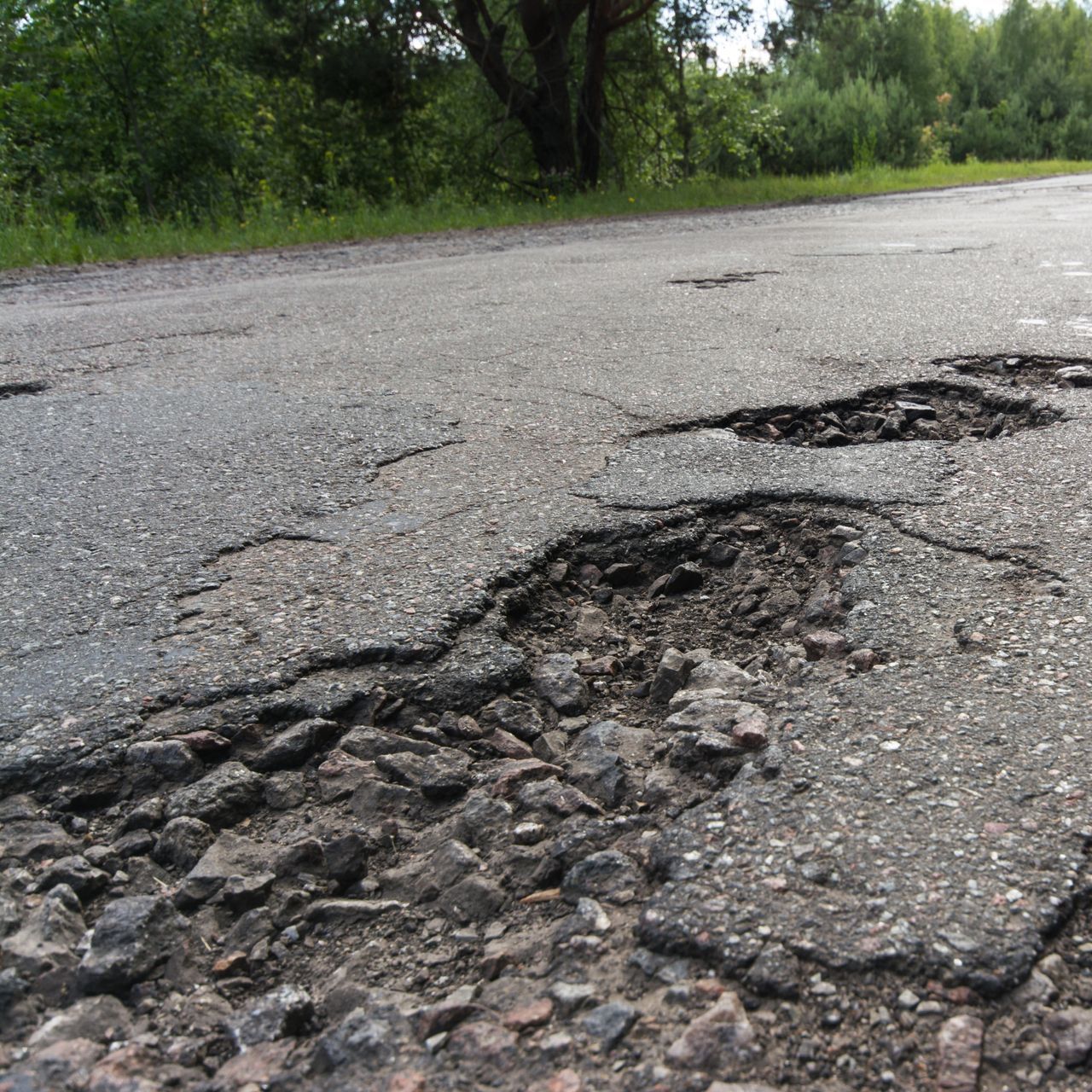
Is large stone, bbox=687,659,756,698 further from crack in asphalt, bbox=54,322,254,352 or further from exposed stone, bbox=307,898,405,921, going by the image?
crack in asphalt, bbox=54,322,254,352

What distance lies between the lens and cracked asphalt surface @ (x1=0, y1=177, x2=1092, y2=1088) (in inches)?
55.1

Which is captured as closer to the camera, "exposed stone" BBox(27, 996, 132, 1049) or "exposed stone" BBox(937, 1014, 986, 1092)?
"exposed stone" BBox(937, 1014, 986, 1092)

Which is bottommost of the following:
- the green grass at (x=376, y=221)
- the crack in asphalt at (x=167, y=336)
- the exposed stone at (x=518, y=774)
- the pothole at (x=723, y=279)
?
the exposed stone at (x=518, y=774)

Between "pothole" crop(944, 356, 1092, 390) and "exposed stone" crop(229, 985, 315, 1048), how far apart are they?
10.3 feet

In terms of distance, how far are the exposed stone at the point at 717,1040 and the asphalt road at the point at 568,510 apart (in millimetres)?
118

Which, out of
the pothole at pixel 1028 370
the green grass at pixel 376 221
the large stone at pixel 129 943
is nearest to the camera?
the large stone at pixel 129 943

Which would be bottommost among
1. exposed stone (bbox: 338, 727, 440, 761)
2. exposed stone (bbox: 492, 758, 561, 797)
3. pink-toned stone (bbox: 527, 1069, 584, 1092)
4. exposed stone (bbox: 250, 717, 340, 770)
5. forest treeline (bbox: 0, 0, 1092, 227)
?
pink-toned stone (bbox: 527, 1069, 584, 1092)

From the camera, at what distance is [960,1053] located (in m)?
1.12

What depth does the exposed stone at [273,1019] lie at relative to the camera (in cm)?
123

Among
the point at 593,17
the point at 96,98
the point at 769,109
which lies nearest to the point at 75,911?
the point at 96,98

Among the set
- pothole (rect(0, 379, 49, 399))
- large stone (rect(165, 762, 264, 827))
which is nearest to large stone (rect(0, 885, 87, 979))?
large stone (rect(165, 762, 264, 827))

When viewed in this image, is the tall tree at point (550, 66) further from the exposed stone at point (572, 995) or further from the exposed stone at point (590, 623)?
the exposed stone at point (572, 995)

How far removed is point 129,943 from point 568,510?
1.54 meters

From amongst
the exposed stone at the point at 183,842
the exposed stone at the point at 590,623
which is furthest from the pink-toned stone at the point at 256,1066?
the exposed stone at the point at 590,623
